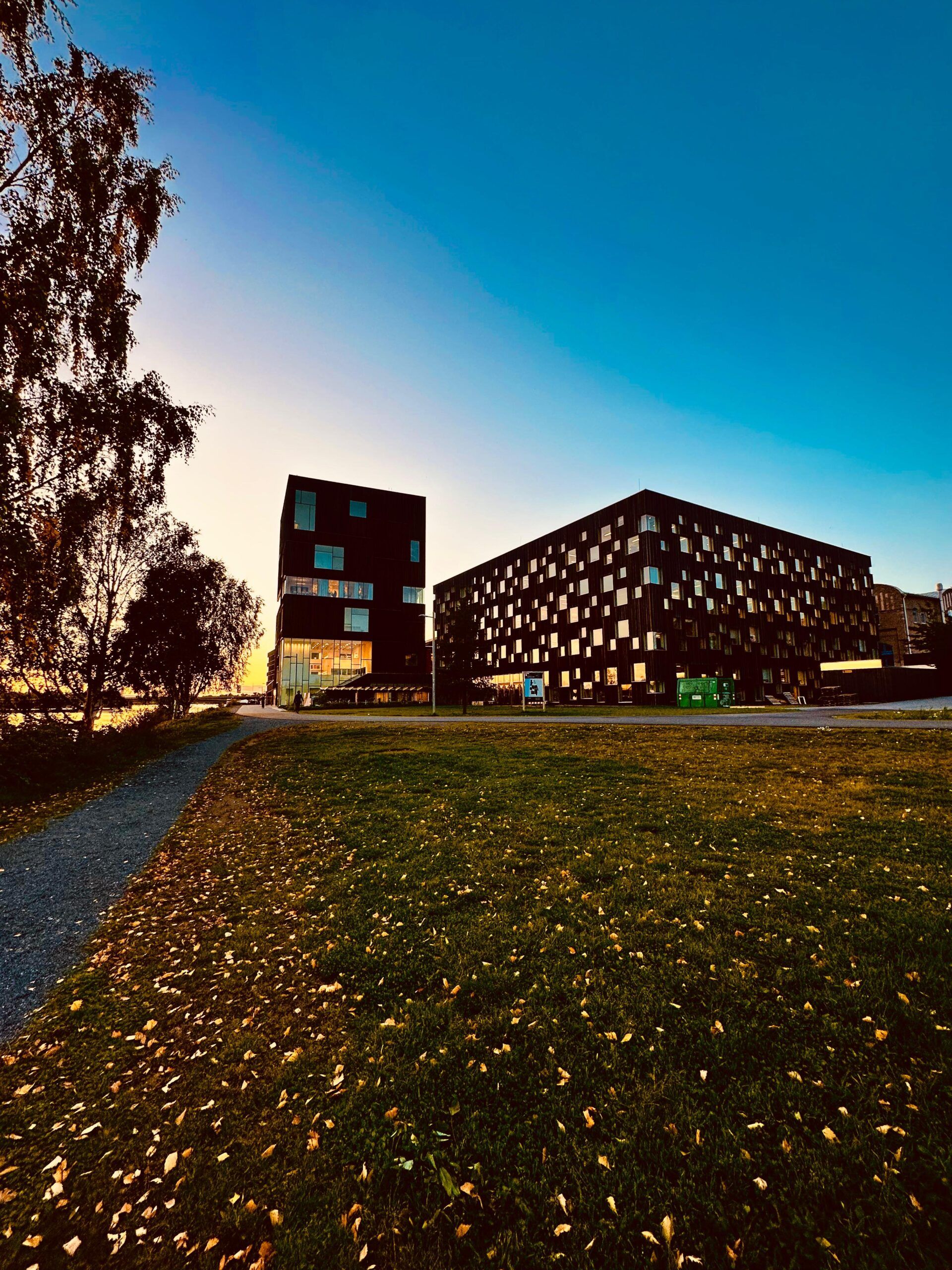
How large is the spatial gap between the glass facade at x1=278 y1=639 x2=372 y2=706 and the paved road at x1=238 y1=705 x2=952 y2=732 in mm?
27223

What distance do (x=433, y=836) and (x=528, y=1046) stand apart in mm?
6868

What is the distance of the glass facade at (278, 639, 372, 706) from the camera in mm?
78562

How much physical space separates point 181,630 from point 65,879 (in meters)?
30.9

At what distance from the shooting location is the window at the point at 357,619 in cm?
8200

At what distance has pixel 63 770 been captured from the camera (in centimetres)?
2169

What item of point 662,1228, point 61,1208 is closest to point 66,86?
point 61,1208

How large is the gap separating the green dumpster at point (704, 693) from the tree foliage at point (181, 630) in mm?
55785

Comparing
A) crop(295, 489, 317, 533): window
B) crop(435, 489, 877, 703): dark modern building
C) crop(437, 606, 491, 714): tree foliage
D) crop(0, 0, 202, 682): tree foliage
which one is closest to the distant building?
crop(435, 489, 877, 703): dark modern building

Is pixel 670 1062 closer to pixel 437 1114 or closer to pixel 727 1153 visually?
pixel 727 1153

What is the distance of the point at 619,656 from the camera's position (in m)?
80.1

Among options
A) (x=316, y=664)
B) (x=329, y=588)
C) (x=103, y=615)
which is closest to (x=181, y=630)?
(x=103, y=615)

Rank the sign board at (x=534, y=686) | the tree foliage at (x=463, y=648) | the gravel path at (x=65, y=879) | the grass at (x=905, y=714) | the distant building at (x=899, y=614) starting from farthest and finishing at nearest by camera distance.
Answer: the distant building at (x=899, y=614), the sign board at (x=534, y=686), the tree foliage at (x=463, y=648), the grass at (x=905, y=714), the gravel path at (x=65, y=879)

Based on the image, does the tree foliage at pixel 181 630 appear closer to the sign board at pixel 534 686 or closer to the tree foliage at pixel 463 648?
the tree foliage at pixel 463 648

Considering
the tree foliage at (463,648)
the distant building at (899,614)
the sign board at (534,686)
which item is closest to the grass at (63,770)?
the tree foliage at (463,648)
